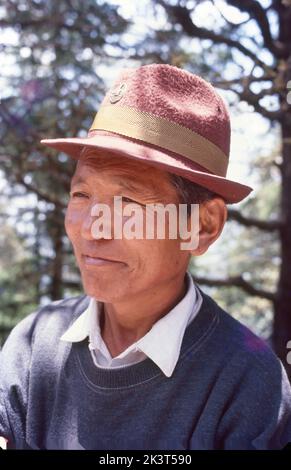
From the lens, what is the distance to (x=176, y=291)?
6.54 ft

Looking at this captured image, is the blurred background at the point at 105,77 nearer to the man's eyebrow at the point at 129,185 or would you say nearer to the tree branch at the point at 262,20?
the tree branch at the point at 262,20

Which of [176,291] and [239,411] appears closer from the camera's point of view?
[239,411]

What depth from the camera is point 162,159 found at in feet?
5.70

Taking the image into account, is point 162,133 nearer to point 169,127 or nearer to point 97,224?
point 169,127

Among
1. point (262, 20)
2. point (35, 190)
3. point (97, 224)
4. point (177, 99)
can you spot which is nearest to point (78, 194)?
point (97, 224)

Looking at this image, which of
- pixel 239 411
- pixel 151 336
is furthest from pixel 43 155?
pixel 239 411

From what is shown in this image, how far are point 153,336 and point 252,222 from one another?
4.07 meters

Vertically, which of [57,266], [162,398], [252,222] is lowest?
[57,266]

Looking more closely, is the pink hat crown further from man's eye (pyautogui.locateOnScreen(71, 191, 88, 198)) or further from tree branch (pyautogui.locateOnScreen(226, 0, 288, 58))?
tree branch (pyautogui.locateOnScreen(226, 0, 288, 58))

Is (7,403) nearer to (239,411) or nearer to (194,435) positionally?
(194,435)

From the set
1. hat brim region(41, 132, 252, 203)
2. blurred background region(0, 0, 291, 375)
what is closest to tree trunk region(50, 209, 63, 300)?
blurred background region(0, 0, 291, 375)

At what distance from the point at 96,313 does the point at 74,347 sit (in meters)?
0.16

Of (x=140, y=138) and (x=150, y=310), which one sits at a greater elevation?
(x=140, y=138)
